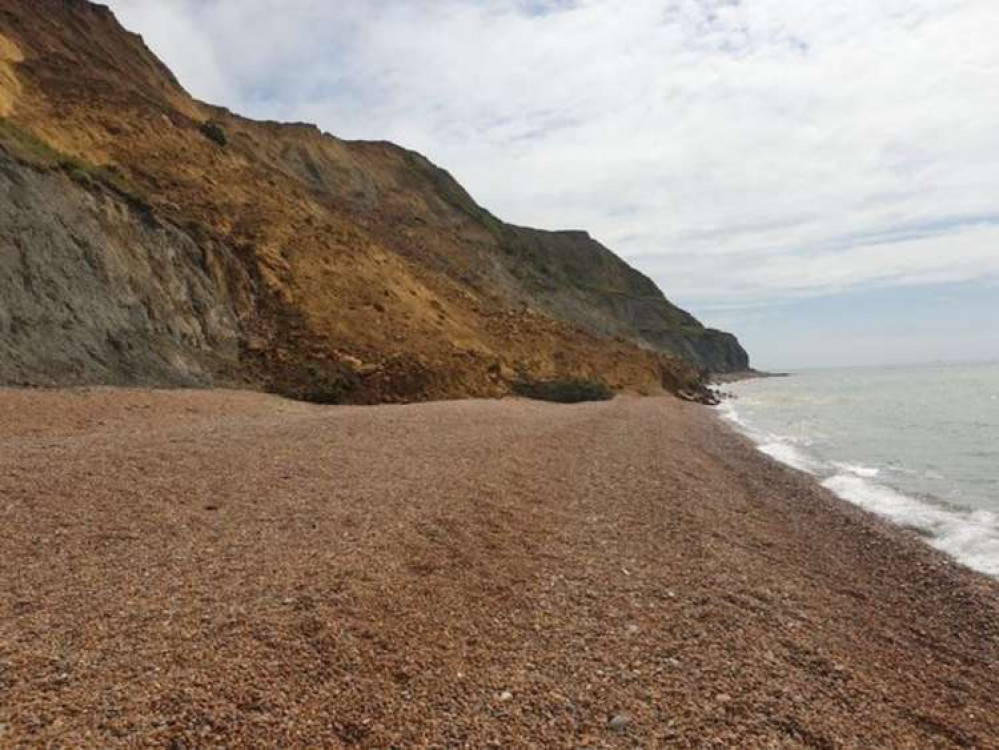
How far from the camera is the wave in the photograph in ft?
35.1

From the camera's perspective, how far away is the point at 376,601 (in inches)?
246

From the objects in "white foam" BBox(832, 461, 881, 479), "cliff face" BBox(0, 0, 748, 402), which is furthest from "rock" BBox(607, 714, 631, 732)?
"cliff face" BBox(0, 0, 748, 402)

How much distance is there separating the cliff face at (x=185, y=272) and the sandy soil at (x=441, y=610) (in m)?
7.22

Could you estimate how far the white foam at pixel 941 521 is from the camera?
34.5 feet

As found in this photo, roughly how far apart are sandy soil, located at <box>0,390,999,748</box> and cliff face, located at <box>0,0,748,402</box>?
284 inches

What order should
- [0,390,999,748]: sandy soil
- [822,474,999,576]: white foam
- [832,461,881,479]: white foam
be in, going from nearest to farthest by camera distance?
[0,390,999,748]: sandy soil, [822,474,999,576]: white foam, [832,461,881,479]: white foam

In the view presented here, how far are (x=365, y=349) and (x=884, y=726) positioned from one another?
2206cm

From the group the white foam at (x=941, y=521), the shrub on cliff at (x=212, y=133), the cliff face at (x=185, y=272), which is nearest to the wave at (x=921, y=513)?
the white foam at (x=941, y=521)

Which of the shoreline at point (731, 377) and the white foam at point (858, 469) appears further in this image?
the shoreline at point (731, 377)

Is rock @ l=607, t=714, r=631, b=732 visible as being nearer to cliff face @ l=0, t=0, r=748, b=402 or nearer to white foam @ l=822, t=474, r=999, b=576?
white foam @ l=822, t=474, r=999, b=576

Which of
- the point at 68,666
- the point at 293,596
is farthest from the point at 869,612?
the point at 68,666

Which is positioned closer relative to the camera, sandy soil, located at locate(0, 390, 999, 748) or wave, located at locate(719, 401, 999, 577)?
sandy soil, located at locate(0, 390, 999, 748)

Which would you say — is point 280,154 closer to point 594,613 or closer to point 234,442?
point 234,442

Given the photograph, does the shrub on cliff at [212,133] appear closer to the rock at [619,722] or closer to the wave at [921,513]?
the wave at [921,513]
